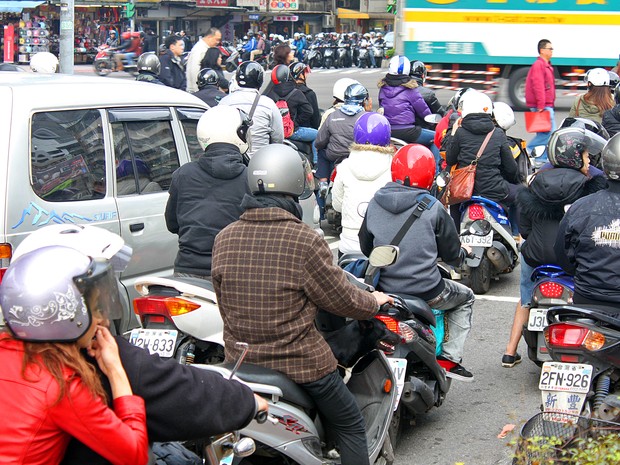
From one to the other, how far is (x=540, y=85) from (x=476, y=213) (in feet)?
21.4

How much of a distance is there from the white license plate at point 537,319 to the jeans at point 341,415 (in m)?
1.99

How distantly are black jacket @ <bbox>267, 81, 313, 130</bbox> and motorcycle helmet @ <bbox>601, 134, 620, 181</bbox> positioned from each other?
22.4 ft

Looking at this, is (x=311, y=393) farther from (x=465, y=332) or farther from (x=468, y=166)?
(x=468, y=166)

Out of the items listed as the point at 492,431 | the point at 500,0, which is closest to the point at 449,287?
the point at 492,431

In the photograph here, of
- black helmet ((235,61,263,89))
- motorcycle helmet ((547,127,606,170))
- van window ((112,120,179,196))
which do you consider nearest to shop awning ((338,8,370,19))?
black helmet ((235,61,263,89))

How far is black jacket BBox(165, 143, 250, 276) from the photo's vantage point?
213 inches

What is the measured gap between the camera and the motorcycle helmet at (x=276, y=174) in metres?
4.15

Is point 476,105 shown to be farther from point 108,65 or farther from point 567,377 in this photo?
point 108,65

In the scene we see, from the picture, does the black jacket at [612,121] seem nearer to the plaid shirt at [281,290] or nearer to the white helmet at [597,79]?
the white helmet at [597,79]

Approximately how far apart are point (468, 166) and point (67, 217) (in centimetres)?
388

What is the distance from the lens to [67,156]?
5805 mm

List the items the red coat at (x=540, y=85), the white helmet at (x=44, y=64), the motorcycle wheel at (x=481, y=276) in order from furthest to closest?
the red coat at (x=540, y=85)
the white helmet at (x=44, y=64)
the motorcycle wheel at (x=481, y=276)

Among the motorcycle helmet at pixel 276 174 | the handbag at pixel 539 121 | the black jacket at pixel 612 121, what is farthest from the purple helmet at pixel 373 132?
the handbag at pixel 539 121

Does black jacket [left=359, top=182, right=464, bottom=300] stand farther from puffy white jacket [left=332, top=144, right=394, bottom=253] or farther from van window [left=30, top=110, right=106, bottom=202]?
Result: van window [left=30, top=110, right=106, bottom=202]
